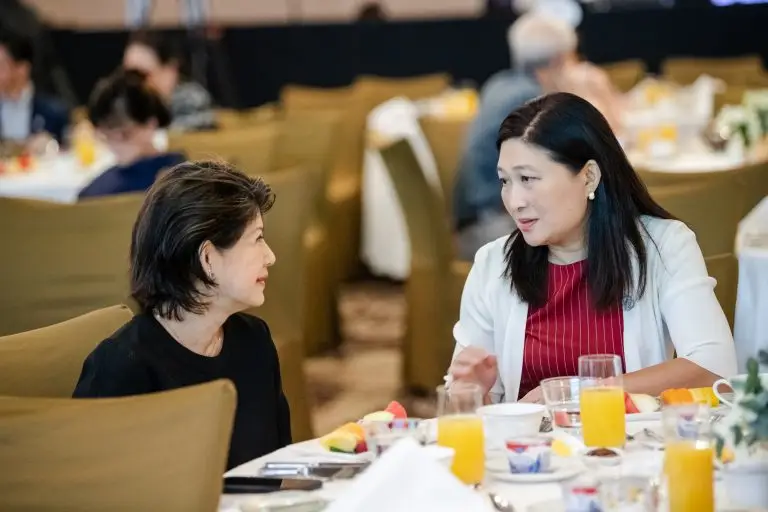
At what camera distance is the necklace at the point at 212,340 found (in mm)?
2520

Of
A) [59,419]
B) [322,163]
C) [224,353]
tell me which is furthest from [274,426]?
[322,163]

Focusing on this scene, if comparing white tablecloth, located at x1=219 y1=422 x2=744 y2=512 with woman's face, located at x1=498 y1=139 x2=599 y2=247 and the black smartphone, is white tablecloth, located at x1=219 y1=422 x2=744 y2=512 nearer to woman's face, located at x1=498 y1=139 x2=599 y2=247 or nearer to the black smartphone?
the black smartphone

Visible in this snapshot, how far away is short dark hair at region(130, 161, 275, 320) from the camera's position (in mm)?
2467

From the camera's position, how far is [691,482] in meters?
1.79

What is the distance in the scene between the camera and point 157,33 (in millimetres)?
10977

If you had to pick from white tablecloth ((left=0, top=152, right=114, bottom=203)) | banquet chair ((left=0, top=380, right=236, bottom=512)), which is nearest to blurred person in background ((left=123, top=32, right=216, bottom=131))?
white tablecloth ((left=0, top=152, right=114, bottom=203))

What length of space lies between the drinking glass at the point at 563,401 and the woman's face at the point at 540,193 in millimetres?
509

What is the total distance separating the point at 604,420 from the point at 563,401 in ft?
0.65

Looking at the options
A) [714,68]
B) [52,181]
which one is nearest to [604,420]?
[52,181]

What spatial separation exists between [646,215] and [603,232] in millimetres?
122

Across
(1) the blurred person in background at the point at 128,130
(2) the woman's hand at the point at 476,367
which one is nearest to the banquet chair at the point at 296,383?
(1) the blurred person in background at the point at 128,130

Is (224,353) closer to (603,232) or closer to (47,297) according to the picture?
(603,232)

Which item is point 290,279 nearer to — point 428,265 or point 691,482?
point 428,265

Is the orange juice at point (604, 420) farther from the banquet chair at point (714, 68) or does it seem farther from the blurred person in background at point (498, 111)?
the banquet chair at point (714, 68)
